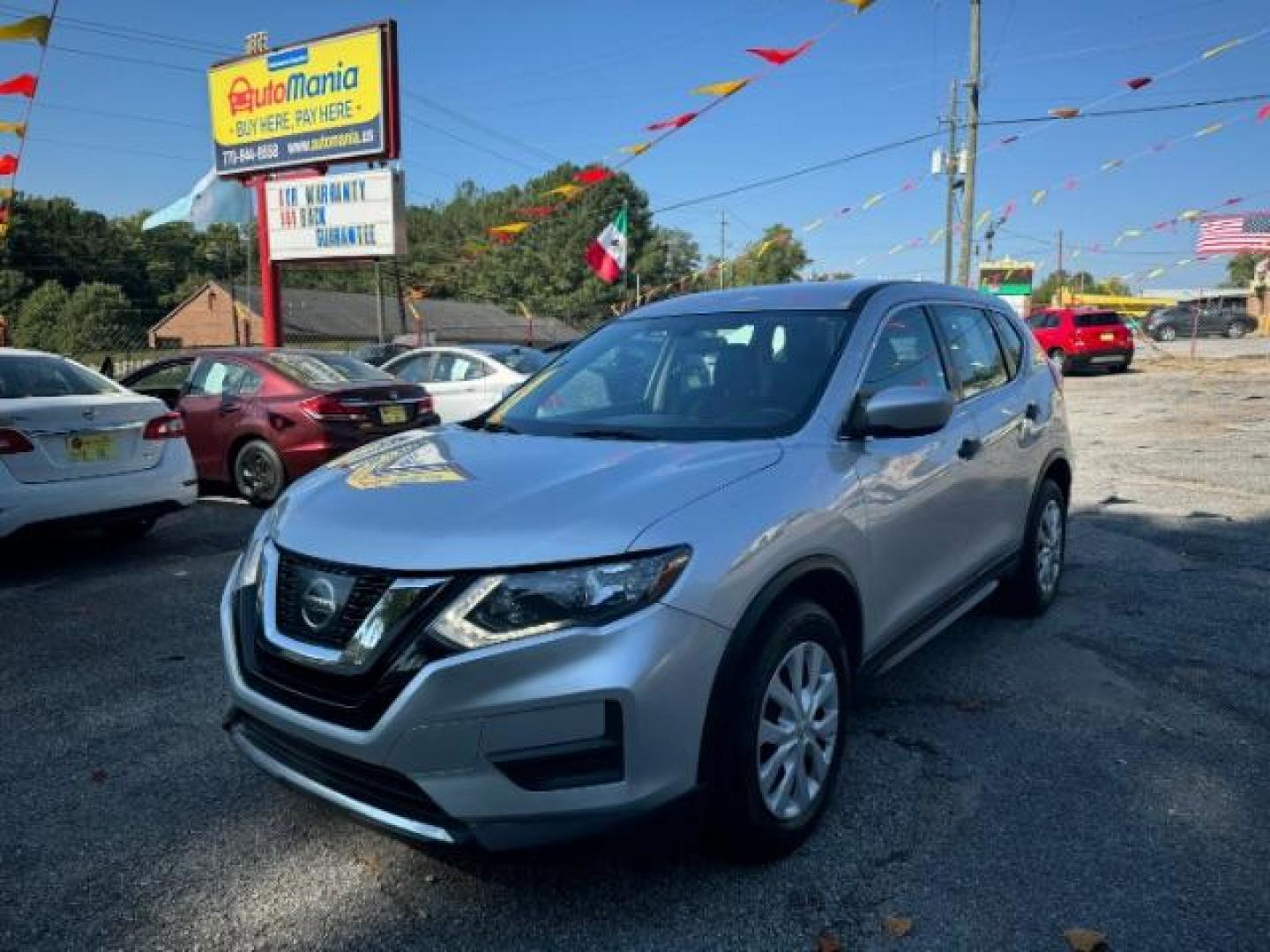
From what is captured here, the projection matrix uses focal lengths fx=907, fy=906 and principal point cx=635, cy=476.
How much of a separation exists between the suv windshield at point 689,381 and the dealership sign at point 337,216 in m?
12.6

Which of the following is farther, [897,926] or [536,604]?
[897,926]

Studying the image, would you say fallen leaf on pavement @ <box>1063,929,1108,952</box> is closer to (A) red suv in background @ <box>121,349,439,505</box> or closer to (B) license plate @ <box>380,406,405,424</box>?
(A) red suv in background @ <box>121,349,439,505</box>

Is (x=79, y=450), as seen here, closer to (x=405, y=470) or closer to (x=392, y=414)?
(x=392, y=414)

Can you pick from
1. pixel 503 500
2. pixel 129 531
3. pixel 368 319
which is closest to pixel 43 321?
pixel 368 319

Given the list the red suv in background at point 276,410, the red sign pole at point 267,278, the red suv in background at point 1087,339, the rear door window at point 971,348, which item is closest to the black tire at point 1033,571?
the rear door window at point 971,348

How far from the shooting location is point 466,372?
37.0 ft

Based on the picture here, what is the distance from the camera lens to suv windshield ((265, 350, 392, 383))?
26.8ft

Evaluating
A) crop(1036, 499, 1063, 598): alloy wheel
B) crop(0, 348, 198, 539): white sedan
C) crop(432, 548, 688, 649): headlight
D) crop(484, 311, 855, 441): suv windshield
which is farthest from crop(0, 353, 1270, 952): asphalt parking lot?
crop(484, 311, 855, 441): suv windshield

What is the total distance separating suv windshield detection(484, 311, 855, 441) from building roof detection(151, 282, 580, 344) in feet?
169

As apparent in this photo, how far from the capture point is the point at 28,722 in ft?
12.0

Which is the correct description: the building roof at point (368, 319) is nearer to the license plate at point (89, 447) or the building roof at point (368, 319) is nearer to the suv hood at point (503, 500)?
the license plate at point (89, 447)

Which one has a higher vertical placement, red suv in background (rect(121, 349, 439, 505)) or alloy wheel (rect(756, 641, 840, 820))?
red suv in background (rect(121, 349, 439, 505))

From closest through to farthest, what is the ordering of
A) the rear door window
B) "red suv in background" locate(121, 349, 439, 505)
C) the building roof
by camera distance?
the rear door window → "red suv in background" locate(121, 349, 439, 505) → the building roof

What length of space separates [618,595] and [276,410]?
6596 mm
